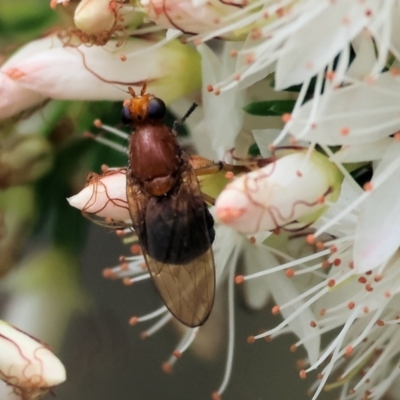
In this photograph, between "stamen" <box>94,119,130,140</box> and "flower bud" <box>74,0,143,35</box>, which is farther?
"stamen" <box>94,119,130,140</box>

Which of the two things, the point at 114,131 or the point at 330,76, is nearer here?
the point at 330,76

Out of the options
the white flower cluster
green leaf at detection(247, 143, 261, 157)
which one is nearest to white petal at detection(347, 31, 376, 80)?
the white flower cluster

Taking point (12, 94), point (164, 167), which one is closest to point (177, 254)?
point (164, 167)

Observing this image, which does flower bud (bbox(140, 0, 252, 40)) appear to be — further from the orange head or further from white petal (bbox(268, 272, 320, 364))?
white petal (bbox(268, 272, 320, 364))

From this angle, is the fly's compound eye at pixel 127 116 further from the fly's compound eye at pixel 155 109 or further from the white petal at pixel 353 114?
the white petal at pixel 353 114

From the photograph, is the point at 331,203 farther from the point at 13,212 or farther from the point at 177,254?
the point at 13,212

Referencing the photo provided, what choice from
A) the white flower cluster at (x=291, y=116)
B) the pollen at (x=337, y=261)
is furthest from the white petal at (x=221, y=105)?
the pollen at (x=337, y=261)

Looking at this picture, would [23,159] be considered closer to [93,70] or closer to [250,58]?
[93,70]

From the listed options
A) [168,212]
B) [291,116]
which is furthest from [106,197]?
[291,116]
